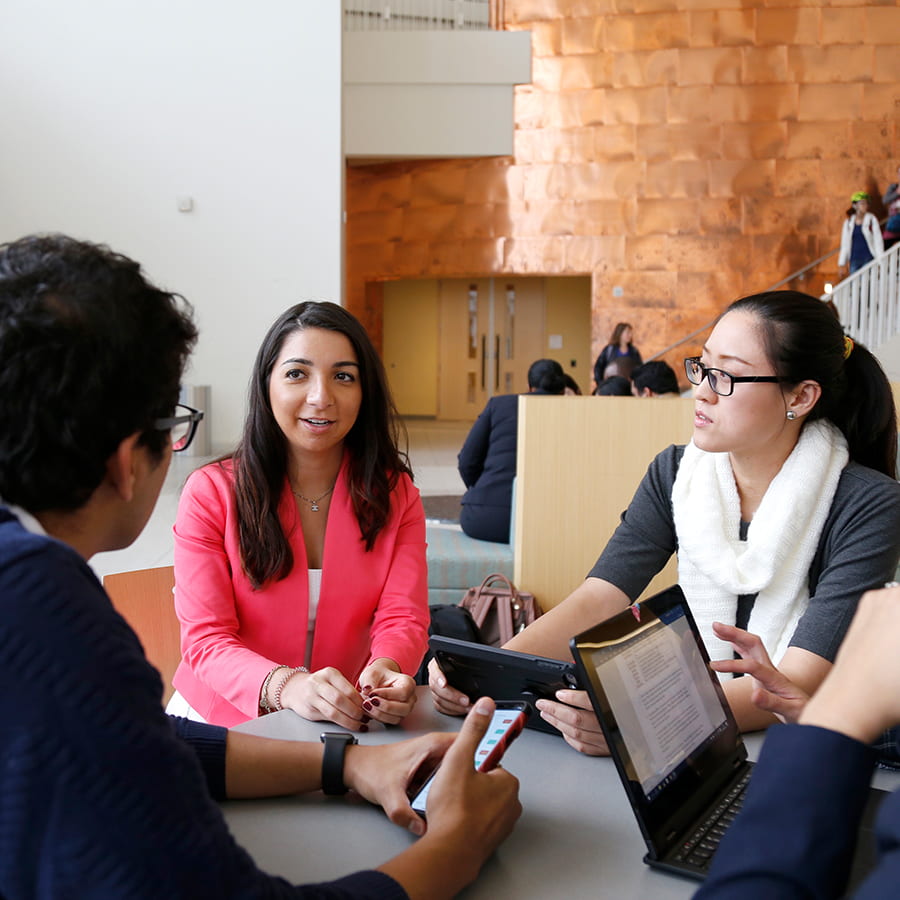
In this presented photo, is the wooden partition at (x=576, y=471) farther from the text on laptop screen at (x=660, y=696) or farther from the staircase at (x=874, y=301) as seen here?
the staircase at (x=874, y=301)

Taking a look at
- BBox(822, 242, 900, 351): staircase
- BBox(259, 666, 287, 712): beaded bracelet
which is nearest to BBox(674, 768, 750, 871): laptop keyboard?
BBox(259, 666, 287, 712): beaded bracelet

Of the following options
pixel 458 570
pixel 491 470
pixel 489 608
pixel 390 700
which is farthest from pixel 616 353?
pixel 390 700

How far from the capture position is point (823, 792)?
72 centimetres

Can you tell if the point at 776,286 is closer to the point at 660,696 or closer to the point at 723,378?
the point at 723,378

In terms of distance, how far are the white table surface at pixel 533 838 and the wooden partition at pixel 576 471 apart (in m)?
2.27

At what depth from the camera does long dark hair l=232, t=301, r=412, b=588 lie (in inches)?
76.2

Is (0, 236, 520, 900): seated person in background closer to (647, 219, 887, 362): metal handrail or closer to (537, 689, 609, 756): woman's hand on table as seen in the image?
(537, 689, 609, 756): woman's hand on table

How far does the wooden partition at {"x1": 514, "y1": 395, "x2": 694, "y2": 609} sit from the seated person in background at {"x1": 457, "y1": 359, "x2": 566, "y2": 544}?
748 millimetres

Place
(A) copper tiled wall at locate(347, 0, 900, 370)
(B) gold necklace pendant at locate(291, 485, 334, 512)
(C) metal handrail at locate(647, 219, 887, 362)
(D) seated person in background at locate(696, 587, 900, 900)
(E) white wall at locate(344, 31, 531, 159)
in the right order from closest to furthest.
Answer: (D) seated person in background at locate(696, 587, 900, 900), (B) gold necklace pendant at locate(291, 485, 334, 512), (E) white wall at locate(344, 31, 531, 159), (A) copper tiled wall at locate(347, 0, 900, 370), (C) metal handrail at locate(647, 219, 887, 362)

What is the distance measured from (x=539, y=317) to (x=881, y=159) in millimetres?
5518

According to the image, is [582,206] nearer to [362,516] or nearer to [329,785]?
[362,516]

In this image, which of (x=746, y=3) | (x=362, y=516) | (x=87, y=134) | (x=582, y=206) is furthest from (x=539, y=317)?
(x=362, y=516)

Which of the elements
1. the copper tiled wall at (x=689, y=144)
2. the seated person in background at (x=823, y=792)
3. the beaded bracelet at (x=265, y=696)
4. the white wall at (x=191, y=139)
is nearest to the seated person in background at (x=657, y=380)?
the white wall at (x=191, y=139)

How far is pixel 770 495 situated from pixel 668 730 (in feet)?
2.96
